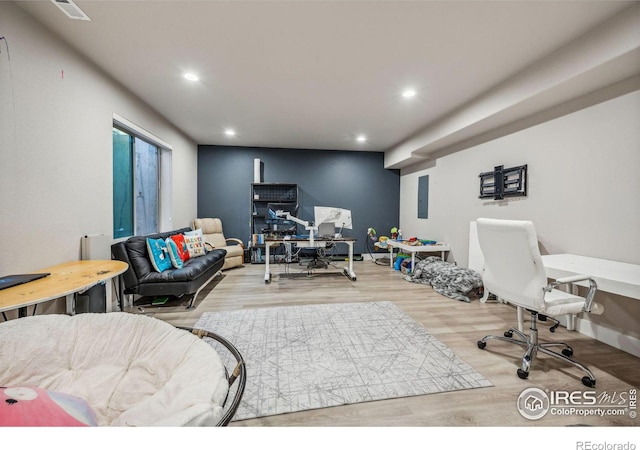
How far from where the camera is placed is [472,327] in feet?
8.25

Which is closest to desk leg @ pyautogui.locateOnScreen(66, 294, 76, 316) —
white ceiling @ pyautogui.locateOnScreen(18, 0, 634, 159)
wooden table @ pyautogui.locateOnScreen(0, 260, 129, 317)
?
wooden table @ pyautogui.locateOnScreen(0, 260, 129, 317)

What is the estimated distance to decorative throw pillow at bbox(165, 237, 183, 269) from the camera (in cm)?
322

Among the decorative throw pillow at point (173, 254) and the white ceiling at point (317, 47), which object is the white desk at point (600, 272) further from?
the decorative throw pillow at point (173, 254)

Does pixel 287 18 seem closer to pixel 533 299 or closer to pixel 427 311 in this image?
pixel 533 299

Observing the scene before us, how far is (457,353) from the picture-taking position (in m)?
2.03

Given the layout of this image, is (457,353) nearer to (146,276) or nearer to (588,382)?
(588,382)

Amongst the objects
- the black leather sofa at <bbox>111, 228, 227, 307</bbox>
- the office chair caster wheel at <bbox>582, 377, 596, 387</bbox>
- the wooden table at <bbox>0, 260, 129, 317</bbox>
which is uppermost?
the wooden table at <bbox>0, 260, 129, 317</bbox>

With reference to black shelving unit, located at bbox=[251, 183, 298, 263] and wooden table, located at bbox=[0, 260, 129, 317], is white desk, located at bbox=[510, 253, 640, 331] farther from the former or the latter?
black shelving unit, located at bbox=[251, 183, 298, 263]

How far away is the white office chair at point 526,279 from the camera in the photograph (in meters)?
1.67

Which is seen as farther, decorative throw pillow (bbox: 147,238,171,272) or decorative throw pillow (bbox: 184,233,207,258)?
decorative throw pillow (bbox: 184,233,207,258)

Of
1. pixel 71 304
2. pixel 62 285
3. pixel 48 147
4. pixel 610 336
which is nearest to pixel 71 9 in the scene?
pixel 48 147

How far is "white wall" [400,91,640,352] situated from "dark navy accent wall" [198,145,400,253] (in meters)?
2.73

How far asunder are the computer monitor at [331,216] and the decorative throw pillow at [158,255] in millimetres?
2356
